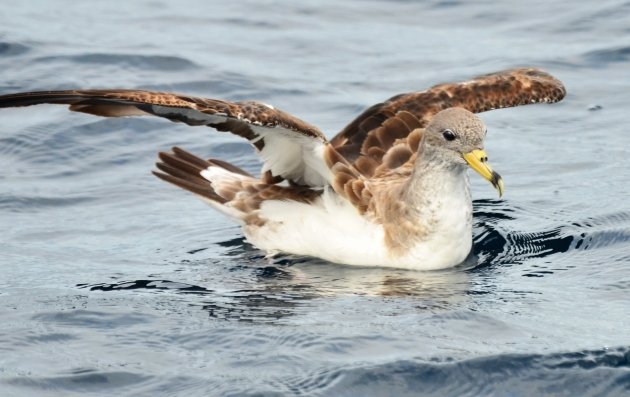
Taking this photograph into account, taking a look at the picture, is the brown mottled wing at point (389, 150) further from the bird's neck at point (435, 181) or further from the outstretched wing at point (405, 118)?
the bird's neck at point (435, 181)

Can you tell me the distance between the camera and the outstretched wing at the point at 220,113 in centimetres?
983

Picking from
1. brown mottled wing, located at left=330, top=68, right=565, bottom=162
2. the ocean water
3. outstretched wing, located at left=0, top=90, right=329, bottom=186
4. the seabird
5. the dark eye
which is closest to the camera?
the ocean water

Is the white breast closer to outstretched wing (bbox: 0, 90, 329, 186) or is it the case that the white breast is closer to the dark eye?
outstretched wing (bbox: 0, 90, 329, 186)

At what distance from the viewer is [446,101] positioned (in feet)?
39.3

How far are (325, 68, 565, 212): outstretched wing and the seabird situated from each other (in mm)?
11

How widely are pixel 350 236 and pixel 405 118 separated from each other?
1.50 metres

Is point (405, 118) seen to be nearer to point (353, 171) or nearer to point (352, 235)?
point (353, 171)

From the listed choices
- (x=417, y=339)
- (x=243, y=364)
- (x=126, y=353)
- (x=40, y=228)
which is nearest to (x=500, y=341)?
(x=417, y=339)

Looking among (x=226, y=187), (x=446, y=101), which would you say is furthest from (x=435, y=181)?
(x=226, y=187)

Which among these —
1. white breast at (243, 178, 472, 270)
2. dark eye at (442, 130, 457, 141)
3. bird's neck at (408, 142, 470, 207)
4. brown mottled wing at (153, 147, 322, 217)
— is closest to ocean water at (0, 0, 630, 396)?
white breast at (243, 178, 472, 270)

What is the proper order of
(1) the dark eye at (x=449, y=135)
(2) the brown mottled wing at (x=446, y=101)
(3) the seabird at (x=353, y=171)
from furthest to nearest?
(2) the brown mottled wing at (x=446, y=101) < (1) the dark eye at (x=449, y=135) < (3) the seabird at (x=353, y=171)

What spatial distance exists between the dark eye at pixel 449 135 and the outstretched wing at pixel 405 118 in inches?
33.1

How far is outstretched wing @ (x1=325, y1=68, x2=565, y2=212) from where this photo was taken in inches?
450

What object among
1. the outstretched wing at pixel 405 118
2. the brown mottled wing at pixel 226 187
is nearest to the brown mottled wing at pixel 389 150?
the outstretched wing at pixel 405 118
